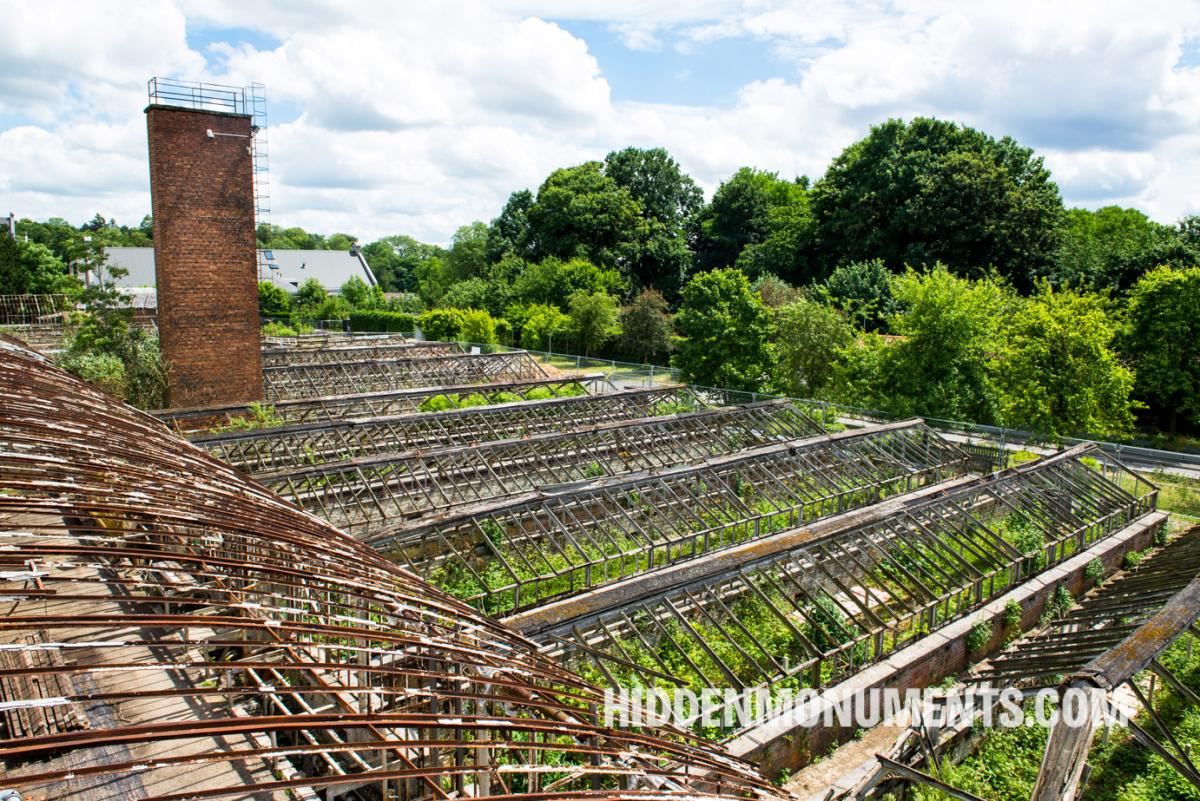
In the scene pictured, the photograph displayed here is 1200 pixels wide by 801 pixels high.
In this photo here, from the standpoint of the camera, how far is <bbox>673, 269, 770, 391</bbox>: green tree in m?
26.3

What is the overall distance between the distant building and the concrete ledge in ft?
191

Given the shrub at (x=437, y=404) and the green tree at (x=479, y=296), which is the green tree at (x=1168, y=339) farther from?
the green tree at (x=479, y=296)

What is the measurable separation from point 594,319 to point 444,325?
8602 mm

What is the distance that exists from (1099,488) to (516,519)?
12.2m

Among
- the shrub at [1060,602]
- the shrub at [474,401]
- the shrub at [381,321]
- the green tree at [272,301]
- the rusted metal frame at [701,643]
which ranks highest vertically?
the green tree at [272,301]

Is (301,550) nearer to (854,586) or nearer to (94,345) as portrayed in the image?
(854,586)

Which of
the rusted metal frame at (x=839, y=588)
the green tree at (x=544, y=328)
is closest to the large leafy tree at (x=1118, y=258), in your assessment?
the rusted metal frame at (x=839, y=588)

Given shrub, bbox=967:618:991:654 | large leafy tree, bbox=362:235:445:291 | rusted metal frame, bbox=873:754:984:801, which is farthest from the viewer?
large leafy tree, bbox=362:235:445:291

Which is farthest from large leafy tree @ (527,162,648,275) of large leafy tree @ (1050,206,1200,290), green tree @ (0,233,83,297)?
green tree @ (0,233,83,297)

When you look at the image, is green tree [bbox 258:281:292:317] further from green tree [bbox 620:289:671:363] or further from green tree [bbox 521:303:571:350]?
green tree [bbox 620:289:671:363]

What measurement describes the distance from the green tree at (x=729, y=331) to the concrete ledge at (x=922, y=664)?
1337 cm

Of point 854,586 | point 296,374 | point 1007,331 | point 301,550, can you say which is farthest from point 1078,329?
point 296,374

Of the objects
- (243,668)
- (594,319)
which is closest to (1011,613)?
(243,668)

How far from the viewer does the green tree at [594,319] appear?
1586 inches
